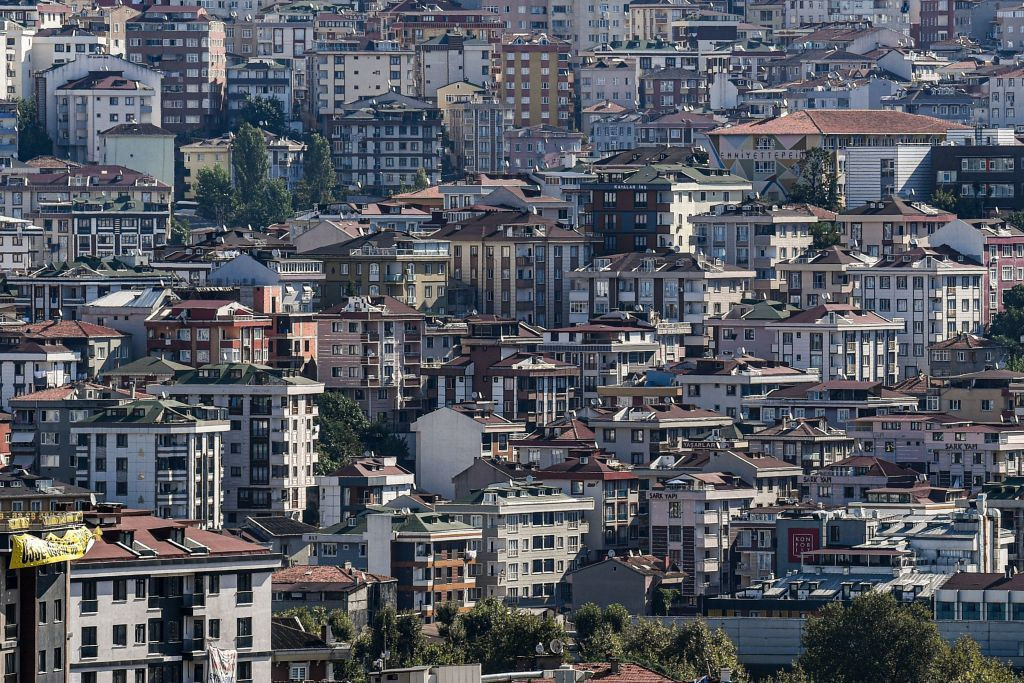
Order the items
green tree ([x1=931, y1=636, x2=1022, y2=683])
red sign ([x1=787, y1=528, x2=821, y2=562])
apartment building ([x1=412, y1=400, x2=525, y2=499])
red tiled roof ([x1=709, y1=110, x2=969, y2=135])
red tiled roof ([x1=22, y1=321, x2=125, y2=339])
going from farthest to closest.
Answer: red tiled roof ([x1=709, y1=110, x2=969, y2=135]) → red tiled roof ([x1=22, y1=321, x2=125, y2=339]) → apartment building ([x1=412, y1=400, x2=525, y2=499]) → red sign ([x1=787, y1=528, x2=821, y2=562]) → green tree ([x1=931, y1=636, x2=1022, y2=683])

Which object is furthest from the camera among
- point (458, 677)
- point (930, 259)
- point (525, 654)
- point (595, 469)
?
point (930, 259)

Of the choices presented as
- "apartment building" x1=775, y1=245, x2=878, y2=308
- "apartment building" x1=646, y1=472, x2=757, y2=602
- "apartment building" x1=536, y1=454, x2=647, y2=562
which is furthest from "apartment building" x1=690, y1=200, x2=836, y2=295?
"apartment building" x1=646, y1=472, x2=757, y2=602

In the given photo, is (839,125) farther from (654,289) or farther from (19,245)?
(19,245)

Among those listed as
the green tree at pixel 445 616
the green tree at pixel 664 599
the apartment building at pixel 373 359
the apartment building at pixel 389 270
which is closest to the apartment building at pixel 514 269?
the apartment building at pixel 389 270

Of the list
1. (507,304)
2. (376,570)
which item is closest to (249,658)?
(376,570)

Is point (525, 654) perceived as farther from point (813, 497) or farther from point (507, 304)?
point (507, 304)

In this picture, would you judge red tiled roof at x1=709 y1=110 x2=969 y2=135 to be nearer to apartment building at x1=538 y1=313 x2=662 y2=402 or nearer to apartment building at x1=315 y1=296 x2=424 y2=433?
apartment building at x1=538 y1=313 x2=662 y2=402

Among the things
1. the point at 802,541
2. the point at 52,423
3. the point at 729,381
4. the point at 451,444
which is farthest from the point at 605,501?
the point at 52,423
